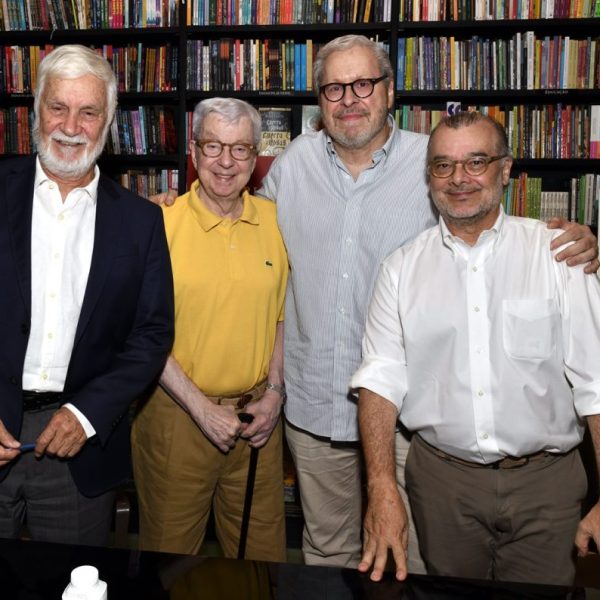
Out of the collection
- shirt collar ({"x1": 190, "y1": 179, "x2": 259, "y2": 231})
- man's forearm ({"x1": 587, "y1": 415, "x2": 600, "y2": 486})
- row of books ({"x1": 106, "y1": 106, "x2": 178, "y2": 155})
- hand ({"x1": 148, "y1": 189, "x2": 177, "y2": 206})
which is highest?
row of books ({"x1": 106, "y1": 106, "x2": 178, "y2": 155})

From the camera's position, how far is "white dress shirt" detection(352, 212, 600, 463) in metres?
1.72

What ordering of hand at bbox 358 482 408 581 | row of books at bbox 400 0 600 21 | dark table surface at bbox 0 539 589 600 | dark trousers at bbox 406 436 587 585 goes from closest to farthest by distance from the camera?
dark table surface at bbox 0 539 589 600, hand at bbox 358 482 408 581, dark trousers at bbox 406 436 587 585, row of books at bbox 400 0 600 21

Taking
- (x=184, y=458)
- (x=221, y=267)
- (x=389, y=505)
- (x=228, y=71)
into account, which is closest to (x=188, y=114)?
(x=228, y=71)

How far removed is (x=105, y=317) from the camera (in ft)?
5.90

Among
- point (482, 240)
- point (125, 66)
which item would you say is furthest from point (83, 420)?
point (125, 66)

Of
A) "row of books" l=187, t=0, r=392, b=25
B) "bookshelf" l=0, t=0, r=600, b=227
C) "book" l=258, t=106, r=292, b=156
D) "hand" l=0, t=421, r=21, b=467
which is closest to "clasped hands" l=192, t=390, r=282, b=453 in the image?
"hand" l=0, t=421, r=21, b=467

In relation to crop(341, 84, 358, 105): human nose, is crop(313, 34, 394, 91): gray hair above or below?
above

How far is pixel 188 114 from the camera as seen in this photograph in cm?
405

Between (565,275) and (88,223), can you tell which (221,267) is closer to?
(88,223)

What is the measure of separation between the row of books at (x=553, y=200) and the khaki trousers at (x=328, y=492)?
→ 7.18 ft

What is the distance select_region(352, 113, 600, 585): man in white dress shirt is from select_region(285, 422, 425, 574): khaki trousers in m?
0.51

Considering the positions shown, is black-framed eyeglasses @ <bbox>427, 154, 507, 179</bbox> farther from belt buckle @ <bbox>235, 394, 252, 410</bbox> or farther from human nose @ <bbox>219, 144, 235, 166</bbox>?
belt buckle @ <bbox>235, 394, 252, 410</bbox>

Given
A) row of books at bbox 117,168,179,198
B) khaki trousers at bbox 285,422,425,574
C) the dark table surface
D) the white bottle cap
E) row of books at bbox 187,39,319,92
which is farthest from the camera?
row of books at bbox 117,168,179,198

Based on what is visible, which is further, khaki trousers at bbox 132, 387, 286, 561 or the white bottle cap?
khaki trousers at bbox 132, 387, 286, 561
